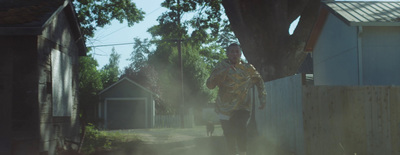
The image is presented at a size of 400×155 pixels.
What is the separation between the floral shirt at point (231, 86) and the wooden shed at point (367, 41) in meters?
7.69

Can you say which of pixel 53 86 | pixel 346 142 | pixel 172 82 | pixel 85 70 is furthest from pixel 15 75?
pixel 172 82

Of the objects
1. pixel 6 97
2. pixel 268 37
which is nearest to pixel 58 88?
pixel 6 97

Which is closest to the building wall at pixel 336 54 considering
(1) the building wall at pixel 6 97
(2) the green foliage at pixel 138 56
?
(1) the building wall at pixel 6 97

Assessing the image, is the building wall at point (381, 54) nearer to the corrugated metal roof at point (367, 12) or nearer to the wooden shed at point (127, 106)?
the corrugated metal roof at point (367, 12)

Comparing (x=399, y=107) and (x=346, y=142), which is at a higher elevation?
(x=399, y=107)

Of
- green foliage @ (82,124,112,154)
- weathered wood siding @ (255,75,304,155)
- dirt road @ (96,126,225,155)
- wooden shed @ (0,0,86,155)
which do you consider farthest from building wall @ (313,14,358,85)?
wooden shed @ (0,0,86,155)

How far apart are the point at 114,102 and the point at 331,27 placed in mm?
26469

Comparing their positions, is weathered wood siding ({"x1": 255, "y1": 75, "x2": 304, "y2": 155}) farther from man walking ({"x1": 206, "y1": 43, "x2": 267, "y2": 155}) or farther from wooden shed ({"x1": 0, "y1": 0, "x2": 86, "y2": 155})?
wooden shed ({"x1": 0, "y1": 0, "x2": 86, "y2": 155})

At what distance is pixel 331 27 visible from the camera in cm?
1581

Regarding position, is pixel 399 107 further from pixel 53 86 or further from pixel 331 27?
pixel 53 86

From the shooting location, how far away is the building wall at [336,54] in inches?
539

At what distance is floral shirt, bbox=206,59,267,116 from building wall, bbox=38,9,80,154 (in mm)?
5129

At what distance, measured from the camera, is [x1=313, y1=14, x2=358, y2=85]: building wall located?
13.7m

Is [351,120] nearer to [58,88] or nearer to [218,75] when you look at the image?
[218,75]
